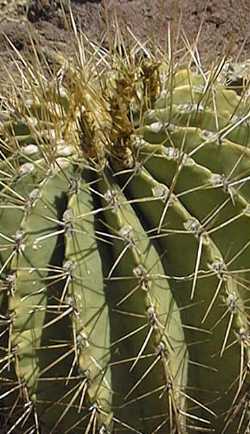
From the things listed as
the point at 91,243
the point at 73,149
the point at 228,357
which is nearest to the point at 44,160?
the point at 73,149

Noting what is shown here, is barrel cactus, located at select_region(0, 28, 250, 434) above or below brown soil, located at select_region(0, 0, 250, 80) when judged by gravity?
below

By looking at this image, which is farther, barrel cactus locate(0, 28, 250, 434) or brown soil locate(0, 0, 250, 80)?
brown soil locate(0, 0, 250, 80)

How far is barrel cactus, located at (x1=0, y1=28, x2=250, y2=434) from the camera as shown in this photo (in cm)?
219

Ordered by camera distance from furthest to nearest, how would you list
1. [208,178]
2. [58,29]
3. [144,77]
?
[58,29] < [144,77] < [208,178]

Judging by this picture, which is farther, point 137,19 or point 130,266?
point 137,19

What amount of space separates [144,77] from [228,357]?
2.09ft

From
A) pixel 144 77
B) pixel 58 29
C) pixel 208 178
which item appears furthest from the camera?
pixel 58 29

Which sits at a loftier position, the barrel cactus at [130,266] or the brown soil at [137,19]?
the brown soil at [137,19]

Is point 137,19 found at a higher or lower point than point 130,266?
higher

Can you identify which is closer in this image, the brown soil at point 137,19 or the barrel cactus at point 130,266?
the barrel cactus at point 130,266

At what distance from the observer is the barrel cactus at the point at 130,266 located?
86.0 inches

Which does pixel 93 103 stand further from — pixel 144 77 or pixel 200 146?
pixel 200 146

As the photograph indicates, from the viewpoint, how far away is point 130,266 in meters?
2.17

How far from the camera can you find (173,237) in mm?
2207
